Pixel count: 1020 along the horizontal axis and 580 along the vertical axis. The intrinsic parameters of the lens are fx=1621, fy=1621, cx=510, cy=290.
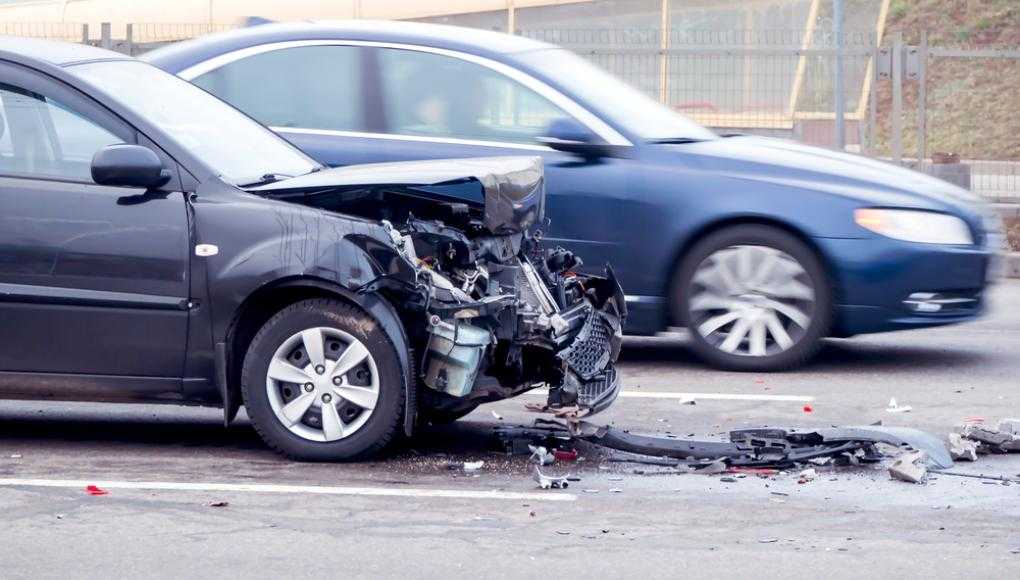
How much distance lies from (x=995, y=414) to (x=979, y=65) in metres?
22.1

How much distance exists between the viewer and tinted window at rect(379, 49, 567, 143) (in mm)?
8820

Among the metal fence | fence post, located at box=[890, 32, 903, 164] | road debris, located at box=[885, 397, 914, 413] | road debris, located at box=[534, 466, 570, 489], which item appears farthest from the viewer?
the metal fence

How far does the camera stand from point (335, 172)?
6766 mm

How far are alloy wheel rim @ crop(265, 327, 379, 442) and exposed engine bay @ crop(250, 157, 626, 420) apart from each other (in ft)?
0.77

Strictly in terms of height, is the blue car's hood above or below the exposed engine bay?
above

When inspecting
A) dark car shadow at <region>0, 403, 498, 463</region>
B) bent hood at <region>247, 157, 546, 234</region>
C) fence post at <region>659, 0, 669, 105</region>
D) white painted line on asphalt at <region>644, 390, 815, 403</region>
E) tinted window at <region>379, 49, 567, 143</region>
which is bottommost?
dark car shadow at <region>0, 403, 498, 463</region>

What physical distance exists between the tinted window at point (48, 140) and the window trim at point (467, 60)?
7.95 ft

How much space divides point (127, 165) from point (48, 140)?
49cm

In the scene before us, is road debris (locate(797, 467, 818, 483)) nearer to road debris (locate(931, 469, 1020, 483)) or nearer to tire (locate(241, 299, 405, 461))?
road debris (locate(931, 469, 1020, 483))

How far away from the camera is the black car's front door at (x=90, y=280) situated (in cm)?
637

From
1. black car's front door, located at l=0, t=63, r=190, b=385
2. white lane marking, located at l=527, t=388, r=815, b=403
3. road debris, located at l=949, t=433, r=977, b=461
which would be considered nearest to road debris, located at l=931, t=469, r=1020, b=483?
road debris, located at l=949, t=433, r=977, b=461

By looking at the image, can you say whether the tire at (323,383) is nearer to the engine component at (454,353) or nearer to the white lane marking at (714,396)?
the engine component at (454,353)

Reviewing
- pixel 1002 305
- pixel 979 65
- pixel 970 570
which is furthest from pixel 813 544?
pixel 979 65

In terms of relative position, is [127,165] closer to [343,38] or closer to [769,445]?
[769,445]
